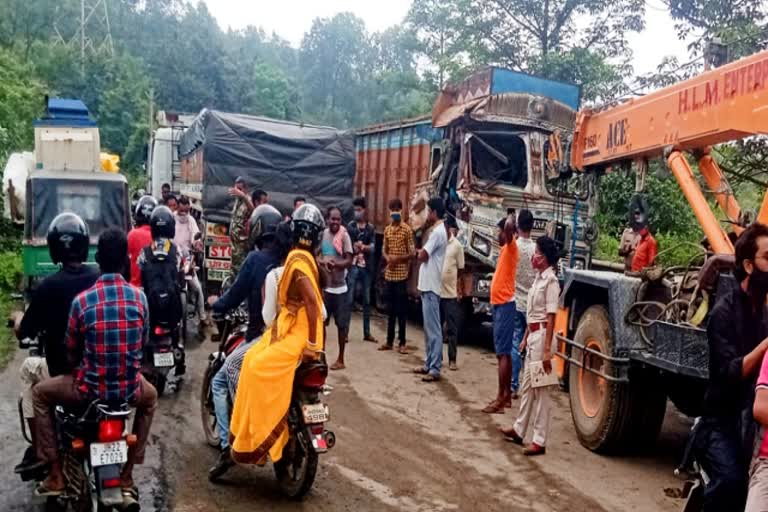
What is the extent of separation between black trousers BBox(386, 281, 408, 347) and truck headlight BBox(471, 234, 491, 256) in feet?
3.47

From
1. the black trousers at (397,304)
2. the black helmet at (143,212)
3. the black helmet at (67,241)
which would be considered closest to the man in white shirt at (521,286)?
the black trousers at (397,304)

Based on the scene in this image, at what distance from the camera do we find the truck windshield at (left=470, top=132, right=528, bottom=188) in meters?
10.5

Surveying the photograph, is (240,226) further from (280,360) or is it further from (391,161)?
(280,360)

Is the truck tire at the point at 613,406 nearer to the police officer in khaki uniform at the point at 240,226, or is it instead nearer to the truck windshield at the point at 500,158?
the truck windshield at the point at 500,158

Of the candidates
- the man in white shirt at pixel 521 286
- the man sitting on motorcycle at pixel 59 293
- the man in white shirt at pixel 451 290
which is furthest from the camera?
the man in white shirt at pixel 451 290

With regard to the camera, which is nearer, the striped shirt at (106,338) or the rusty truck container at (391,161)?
the striped shirt at (106,338)

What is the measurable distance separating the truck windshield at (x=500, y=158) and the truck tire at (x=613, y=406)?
4297 mm

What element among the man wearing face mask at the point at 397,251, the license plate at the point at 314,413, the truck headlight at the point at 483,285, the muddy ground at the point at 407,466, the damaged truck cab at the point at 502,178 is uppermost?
the damaged truck cab at the point at 502,178

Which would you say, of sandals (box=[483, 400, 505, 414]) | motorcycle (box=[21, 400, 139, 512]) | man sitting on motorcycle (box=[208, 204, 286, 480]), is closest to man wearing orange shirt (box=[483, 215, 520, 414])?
sandals (box=[483, 400, 505, 414])

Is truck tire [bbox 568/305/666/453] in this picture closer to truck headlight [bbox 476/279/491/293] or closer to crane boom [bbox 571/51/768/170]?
crane boom [bbox 571/51/768/170]

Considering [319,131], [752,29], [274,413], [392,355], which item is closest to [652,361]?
[274,413]

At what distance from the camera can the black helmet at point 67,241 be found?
13.7ft

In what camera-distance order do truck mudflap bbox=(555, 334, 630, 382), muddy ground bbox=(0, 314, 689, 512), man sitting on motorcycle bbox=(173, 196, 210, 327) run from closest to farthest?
muddy ground bbox=(0, 314, 689, 512)
truck mudflap bbox=(555, 334, 630, 382)
man sitting on motorcycle bbox=(173, 196, 210, 327)

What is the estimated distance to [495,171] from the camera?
1061 cm
